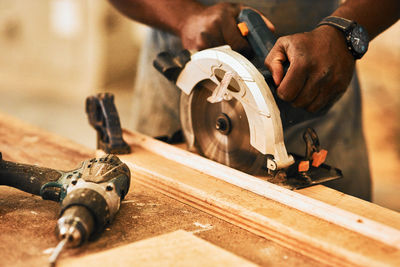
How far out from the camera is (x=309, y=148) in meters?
1.37

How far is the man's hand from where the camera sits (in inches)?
52.6

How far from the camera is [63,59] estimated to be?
6.66 meters

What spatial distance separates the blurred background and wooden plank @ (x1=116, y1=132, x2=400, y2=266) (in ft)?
12.0

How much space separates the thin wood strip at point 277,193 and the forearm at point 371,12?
648mm

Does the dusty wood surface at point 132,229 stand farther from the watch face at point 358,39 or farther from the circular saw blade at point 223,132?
the watch face at point 358,39

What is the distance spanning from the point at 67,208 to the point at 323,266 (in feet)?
1.82

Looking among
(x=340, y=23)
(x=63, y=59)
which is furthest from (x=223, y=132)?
(x=63, y=59)

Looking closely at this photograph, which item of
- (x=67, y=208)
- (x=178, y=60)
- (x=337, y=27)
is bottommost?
(x=67, y=208)

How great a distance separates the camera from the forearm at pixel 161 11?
1.74 meters

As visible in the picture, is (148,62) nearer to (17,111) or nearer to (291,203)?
(291,203)

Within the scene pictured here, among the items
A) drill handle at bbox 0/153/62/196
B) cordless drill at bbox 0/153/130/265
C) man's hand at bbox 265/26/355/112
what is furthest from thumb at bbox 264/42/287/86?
drill handle at bbox 0/153/62/196

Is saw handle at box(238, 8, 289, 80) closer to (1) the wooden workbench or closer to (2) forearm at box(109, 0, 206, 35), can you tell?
(2) forearm at box(109, 0, 206, 35)

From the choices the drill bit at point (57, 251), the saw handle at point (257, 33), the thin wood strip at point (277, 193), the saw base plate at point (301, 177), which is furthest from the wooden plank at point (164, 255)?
the saw handle at point (257, 33)

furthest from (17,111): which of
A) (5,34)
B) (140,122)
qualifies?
(140,122)
